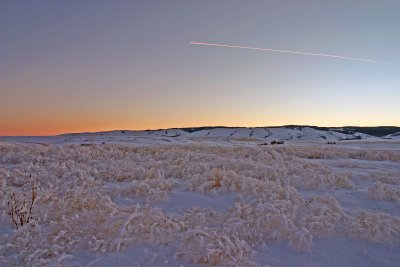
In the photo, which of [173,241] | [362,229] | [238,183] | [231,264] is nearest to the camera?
[231,264]

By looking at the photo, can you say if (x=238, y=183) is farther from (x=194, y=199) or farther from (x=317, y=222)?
(x=317, y=222)

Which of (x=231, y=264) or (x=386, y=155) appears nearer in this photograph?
(x=231, y=264)

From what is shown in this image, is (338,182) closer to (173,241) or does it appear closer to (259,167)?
(259,167)

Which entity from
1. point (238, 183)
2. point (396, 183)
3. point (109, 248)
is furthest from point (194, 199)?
point (396, 183)

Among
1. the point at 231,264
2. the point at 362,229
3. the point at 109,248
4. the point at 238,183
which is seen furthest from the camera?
the point at 238,183

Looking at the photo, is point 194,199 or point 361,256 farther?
point 194,199

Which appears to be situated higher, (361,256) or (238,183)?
(238,183)

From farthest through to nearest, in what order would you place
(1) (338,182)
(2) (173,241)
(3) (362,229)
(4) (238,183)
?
1. (1) (338,182)
2. (4) (238,183)
3. (3) (362,229)
4. (2) (173,241)

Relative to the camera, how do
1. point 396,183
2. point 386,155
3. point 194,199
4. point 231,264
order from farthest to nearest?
point 386,155
point 396,183
point 194,199
point 231,264

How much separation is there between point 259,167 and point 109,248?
22.1 feet

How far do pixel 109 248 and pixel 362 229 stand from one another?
3.73 metres

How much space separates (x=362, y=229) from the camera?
5.40 metres

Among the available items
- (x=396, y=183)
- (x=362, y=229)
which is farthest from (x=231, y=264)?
(x=396, y=183)

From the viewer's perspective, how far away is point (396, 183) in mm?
10320
